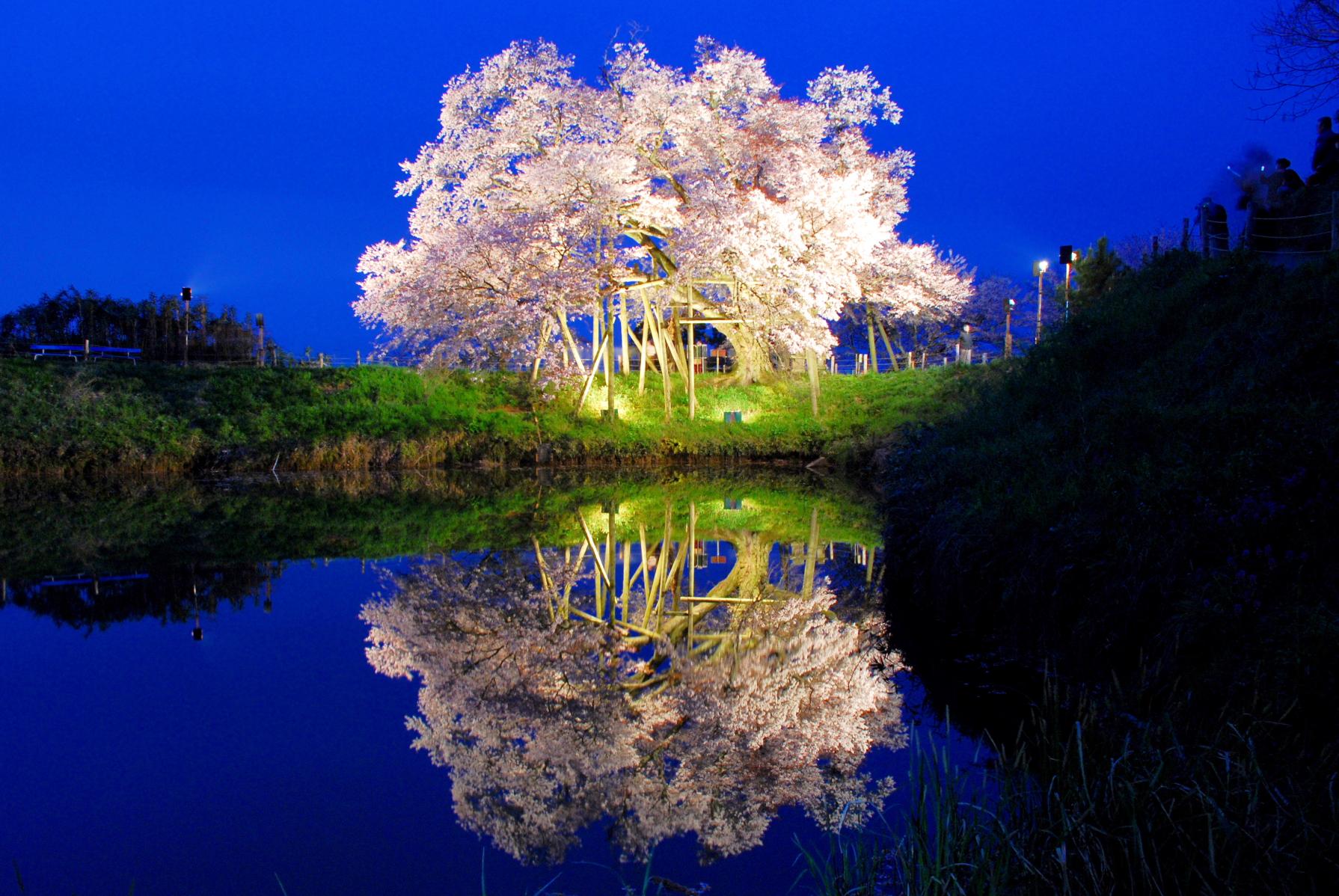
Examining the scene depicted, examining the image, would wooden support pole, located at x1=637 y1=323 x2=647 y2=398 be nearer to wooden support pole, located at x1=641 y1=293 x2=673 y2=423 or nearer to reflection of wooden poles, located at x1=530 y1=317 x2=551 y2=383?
wooden support pole, located at x1=641 y1=293 x2=673 y2=423

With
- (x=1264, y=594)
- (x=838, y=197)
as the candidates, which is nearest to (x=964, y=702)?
(x=1264, y=594)

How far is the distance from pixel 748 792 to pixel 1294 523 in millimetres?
3717

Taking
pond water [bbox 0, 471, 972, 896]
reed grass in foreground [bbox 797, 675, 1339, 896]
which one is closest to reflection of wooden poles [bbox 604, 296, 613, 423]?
pond water [bbox 0, 471, 972, 896]

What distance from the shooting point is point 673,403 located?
3197cm

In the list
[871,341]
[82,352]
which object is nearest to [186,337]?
[82,352]

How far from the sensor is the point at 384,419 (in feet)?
98.4

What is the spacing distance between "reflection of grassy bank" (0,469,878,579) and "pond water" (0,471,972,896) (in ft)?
0.70

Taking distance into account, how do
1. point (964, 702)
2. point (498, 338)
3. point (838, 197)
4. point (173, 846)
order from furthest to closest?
1. point (498, 338)
2. point (838, 197)
3. point (964, 702)
4. point (173, 846)

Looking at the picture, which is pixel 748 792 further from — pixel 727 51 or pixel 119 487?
pixel 727 51

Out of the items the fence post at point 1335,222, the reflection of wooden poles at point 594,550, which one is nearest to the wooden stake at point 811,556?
the reflection of wooden poles at point 594,550

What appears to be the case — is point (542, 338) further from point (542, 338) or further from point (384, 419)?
point (384, 419)

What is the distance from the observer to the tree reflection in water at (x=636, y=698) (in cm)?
510

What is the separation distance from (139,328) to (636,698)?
38698mm

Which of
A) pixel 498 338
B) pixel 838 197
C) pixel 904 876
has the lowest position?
pixel 904 876
